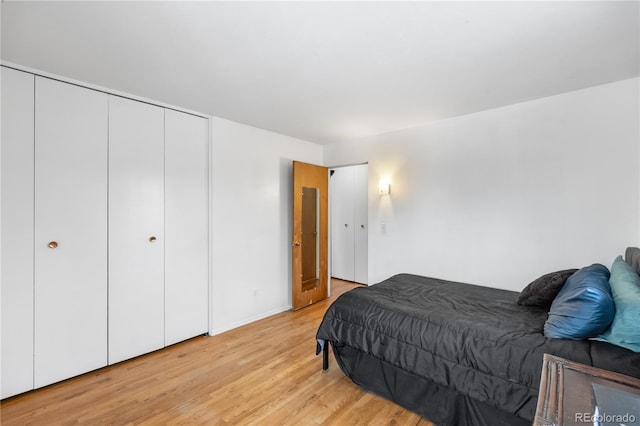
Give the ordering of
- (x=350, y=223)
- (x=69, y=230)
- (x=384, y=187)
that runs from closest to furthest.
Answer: (x=69, y=230) < (x=384, y=187) < (x=350, y=223)

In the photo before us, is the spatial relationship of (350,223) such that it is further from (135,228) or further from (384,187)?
(135,228)

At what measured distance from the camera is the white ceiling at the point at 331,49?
1.51 metres

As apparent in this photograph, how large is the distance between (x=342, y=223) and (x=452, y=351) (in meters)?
3.89

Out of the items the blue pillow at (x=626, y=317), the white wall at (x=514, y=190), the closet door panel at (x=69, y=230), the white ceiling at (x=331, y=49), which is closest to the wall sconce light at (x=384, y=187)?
the white wall at (x=514, y=190)

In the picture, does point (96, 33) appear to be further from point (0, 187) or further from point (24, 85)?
point (0, 187)

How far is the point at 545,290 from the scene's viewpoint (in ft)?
6.67

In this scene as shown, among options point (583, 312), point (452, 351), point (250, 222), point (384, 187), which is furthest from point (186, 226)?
point (583, 312)

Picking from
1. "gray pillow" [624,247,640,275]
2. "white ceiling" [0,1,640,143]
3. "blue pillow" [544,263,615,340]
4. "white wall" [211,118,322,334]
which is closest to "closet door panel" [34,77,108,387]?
"white ceiling" [0,1,640,143]

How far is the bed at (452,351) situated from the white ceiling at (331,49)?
5.94ft

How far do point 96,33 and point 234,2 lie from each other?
945 mm

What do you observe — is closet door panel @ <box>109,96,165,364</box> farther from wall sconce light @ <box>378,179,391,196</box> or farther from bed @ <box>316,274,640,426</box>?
wall sconce light @ <box>378,179,391,196</box>

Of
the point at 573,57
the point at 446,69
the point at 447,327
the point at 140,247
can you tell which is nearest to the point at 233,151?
the point at 140,247

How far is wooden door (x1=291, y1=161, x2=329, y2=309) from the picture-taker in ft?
12.9

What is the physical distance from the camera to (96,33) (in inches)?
66.6
